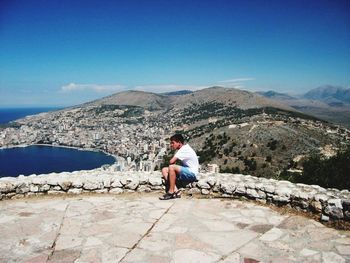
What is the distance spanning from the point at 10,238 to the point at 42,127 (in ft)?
665

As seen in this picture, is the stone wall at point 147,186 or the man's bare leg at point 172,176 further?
the man's bare leg at point 172,176

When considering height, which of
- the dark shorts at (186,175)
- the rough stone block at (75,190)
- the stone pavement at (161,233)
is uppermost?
the dark shorts at (186,175)

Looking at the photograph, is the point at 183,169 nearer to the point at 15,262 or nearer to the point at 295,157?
the point at 15,262

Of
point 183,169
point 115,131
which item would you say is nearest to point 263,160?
point 183,169

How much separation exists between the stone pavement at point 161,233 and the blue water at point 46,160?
9606 cm

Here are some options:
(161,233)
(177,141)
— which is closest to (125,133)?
(177,141)

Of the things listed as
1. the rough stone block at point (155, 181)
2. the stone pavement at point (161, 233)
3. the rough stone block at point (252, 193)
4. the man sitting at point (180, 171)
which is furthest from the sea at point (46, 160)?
the rough stone block at point (252, 193)

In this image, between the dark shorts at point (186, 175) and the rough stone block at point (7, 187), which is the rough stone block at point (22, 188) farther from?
the dark shorts at point (186, 175)

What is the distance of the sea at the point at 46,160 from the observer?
331 feet

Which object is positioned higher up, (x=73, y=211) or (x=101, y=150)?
(x=73, y=211)

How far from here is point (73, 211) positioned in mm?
6859

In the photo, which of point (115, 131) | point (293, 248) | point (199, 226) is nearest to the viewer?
point (293, 248)

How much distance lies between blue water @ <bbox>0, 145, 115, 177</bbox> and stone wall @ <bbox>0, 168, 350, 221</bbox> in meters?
94.0

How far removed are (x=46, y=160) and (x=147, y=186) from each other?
11913 centimetres
